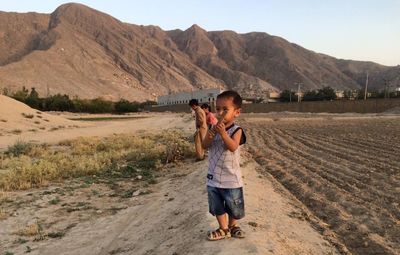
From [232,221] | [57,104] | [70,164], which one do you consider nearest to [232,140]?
[232,221]

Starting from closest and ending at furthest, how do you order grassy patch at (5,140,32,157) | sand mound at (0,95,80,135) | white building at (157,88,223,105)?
grassy patch at (5,140,32,157), sand mound at (0,95,80,135), white building at (157,88,223,105)

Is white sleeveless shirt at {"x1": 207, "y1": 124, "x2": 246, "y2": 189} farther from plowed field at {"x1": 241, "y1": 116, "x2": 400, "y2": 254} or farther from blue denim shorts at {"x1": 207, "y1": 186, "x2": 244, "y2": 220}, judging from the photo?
plowed field at {"x1": 241, "y1": 116, "x2": 400, "y2": 254}

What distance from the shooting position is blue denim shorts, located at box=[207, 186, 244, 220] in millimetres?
5551

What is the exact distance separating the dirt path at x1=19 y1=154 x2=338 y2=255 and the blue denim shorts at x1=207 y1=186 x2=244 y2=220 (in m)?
0.34

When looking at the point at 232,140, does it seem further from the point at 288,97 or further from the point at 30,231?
the point at 288,97

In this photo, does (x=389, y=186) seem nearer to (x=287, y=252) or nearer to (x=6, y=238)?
(x=287, y=252)

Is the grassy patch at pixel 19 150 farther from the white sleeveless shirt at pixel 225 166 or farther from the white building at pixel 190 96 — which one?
the white building at pixel 190 96

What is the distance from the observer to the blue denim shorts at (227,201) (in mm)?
5551

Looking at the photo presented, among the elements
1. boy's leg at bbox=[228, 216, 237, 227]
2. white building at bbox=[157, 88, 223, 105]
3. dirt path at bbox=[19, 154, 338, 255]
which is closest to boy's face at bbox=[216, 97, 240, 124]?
boy's leg at bbox=[228, 216, 237, 227]

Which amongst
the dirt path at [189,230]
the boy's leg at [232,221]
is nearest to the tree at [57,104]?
the dirt path at [189,230]

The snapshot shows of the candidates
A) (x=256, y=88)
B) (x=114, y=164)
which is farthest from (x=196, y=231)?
(x=256, y=88)

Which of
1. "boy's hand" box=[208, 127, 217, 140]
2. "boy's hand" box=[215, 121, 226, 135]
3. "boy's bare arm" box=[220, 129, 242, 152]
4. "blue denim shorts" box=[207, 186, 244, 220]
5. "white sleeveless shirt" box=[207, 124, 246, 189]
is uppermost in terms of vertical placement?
"boy's hand" box=[215, 121, 226, 135]

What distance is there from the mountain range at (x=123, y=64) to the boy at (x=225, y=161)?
110999 millimetres

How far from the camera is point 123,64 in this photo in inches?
6127
